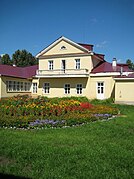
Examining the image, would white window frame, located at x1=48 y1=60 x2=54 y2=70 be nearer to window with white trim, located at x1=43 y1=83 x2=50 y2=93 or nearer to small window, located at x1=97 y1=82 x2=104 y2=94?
window with white trim, located at x1=43 y1=83 x2=50 y2=93

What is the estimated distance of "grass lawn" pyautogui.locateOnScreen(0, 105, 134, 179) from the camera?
502 centimetres

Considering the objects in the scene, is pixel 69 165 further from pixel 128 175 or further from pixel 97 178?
pixel 128 175

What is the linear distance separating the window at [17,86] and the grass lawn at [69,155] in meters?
19.7

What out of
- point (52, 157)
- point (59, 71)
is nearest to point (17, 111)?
point (52, 157)

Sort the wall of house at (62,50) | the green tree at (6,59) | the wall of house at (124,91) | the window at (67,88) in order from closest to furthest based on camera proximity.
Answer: the wall of house at (124,91) < the wall of house at (62,50) < the window at (67,88) < the green tree at (6,59)

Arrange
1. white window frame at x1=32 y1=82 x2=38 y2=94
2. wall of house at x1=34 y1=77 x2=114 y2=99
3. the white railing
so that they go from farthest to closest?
white window frame at x1=32 y1=82 x2=38 y2=94, the white railing, wall of house at x1=34 y1=77 x2=114 y2=99

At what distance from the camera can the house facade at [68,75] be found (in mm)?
26781

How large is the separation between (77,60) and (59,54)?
2.69m

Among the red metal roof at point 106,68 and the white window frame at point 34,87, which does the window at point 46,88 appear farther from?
the red metal roof at point 106,68

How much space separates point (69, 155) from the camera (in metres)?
6.13

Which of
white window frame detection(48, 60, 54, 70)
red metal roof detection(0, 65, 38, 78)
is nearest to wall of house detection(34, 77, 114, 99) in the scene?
white window frame detection(48, 60, 54, 70)

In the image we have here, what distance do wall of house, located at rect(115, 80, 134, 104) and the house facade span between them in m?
1.37

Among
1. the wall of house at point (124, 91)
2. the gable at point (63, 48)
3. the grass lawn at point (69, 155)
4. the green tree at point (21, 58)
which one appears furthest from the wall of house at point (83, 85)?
the green tree at point (21, 58)

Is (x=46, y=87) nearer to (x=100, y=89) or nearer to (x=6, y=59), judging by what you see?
(x=100, y=89)
